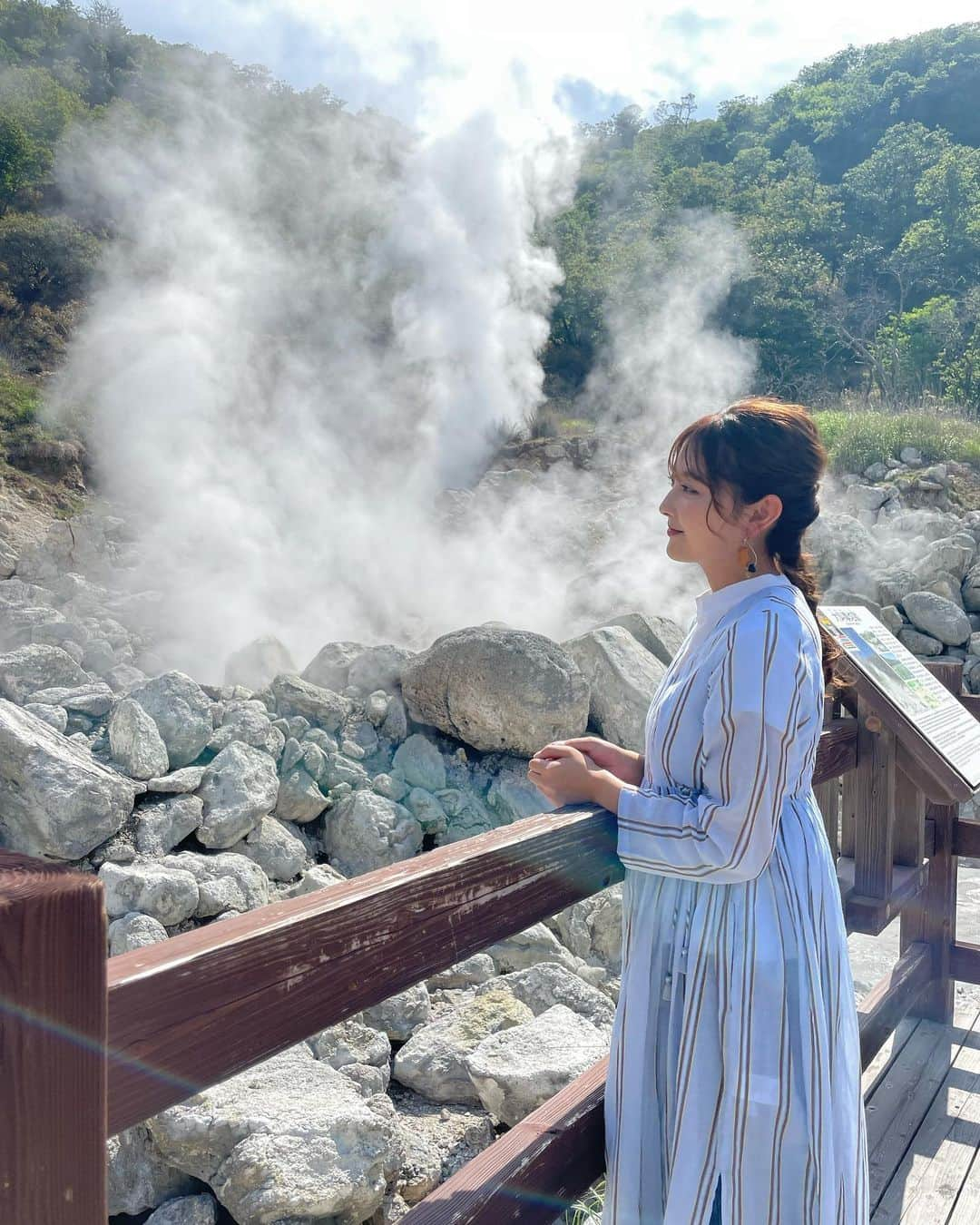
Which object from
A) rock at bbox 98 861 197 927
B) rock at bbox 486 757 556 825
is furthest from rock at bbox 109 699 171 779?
rock at bbox 486 757 556 825

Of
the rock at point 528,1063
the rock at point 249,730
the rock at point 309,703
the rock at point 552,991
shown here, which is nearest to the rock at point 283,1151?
the rock at point 528,1063

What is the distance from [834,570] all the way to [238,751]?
649cm

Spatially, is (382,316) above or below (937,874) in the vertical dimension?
above

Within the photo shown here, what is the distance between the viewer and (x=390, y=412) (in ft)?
48.5

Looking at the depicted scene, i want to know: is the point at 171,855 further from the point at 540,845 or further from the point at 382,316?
the point at 382,316

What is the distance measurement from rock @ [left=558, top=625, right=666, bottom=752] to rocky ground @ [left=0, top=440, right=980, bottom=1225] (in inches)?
0.6

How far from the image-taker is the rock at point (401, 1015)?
331 cm

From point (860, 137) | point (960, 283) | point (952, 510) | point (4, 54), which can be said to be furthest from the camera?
point (860, 137)

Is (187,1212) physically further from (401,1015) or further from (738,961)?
(738,961)

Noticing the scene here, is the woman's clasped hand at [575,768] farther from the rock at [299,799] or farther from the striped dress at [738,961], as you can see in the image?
the rock at [299,799]

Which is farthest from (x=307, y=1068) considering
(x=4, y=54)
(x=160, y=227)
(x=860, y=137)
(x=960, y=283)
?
(x=860, y=137)

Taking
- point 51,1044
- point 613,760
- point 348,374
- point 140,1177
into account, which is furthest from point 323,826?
point 348,374

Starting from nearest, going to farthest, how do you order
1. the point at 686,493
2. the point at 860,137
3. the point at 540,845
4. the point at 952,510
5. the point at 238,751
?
1. the point at 540,845
2. the point at 686,493
3. the point at 238,751
4. the point at 952,510
5. the point at 860,137

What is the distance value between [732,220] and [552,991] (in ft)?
81.0
